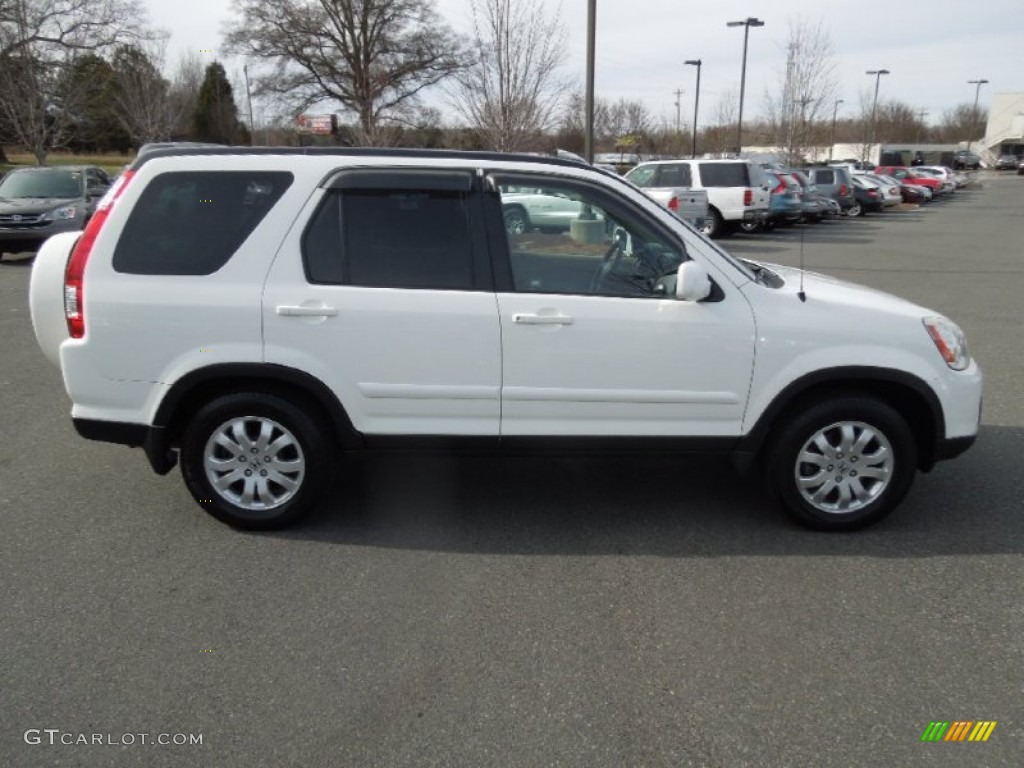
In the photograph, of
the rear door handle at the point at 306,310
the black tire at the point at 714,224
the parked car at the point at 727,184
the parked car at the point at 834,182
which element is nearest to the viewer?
the rear door handle at the point at 306,310

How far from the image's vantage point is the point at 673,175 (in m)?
20.2

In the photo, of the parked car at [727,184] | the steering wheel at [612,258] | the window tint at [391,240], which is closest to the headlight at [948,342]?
the steering wheel at [612,258]

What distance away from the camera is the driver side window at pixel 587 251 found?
3.93 m

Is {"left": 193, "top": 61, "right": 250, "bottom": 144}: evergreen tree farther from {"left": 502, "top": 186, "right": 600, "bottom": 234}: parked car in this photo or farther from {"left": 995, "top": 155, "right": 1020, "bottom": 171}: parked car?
{"left": 995, "top": 155, "right": 1020, "bottom": 171}: parked car

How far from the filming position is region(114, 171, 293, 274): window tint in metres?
3.87

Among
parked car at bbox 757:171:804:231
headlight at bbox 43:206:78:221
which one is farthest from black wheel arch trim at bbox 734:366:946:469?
parked car at bbox 757:171:804:231

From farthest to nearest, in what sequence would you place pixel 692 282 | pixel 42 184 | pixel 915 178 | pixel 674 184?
pixel 915 178 → pixel 674 184 → pixel 42 184 → pixel 692 282

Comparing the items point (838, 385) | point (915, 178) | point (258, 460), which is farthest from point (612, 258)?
point (915, 178)

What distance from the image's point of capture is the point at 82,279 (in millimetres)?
3832

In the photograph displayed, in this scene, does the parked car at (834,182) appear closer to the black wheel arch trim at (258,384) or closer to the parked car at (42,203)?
the parked car at (42,203)

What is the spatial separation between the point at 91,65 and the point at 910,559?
4146 centimetres

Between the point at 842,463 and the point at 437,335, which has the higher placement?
the point at 437,335

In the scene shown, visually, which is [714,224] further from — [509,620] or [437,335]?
[509,620]

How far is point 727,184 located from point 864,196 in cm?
1478
